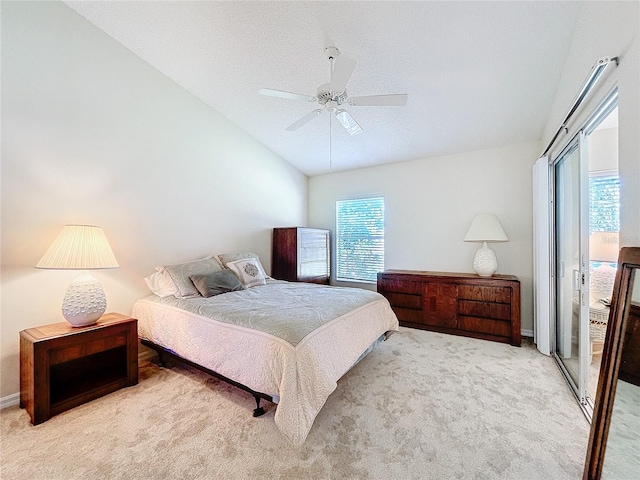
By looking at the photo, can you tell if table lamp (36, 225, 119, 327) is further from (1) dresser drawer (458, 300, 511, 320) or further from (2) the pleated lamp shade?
(1) dresser drawer (458, 300, 511, 320)

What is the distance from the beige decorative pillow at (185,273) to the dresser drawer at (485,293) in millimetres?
3150

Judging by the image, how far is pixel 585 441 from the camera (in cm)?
160

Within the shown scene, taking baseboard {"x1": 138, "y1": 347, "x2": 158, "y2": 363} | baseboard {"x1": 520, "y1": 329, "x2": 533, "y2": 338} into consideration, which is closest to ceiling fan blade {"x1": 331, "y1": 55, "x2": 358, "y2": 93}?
baseboard {"x1": 138, "y1": 347, "x2": 158, "y2": 363}

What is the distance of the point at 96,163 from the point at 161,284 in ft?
4.33

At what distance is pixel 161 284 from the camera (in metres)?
2.84

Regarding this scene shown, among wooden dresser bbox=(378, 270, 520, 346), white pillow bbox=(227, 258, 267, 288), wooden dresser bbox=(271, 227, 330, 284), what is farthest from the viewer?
wooden dresser bbox=(271, 227, 330, 284)

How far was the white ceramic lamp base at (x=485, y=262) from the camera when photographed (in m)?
3.40

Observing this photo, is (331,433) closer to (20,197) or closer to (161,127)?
(20,197)

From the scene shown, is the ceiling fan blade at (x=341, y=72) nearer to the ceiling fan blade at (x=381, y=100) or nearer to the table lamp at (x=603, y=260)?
the ceiling fan blade at (x=381, y=100)

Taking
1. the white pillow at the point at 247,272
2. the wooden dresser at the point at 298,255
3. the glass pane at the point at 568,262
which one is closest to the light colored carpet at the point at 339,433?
the glass pane at the point at 568,262

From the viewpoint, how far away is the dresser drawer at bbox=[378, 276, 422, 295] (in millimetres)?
3719

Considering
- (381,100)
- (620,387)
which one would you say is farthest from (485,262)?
(381,100)

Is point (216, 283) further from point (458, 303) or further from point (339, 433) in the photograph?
point (458, 303)

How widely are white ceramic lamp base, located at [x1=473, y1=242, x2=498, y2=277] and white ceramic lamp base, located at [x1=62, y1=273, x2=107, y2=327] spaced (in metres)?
4.06
